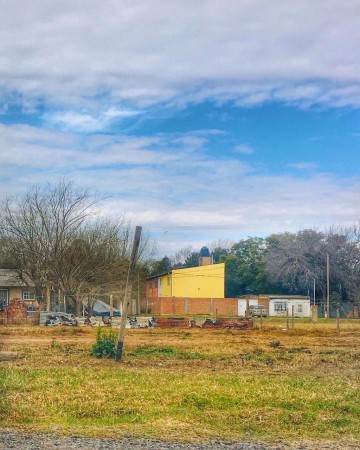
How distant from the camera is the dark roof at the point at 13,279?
2181 inches

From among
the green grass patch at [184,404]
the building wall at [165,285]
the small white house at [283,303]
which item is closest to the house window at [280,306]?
the small white house at [283,303]

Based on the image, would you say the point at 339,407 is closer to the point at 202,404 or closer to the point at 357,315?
the point at 202,404

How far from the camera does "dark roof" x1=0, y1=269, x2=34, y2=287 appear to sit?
182 feet

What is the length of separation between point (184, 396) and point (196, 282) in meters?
70.1

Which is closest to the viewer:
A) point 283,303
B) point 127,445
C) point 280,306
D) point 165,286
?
point 127,445

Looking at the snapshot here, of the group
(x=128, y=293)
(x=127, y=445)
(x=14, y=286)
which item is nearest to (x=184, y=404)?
(x=127, y=445)

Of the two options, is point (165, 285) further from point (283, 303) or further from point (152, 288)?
point (283, 303)

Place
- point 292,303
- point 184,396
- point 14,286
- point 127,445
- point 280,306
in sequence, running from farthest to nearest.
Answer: point 280,306 → point 292,303 → point 14,286 → point 184,396 → point 127,445

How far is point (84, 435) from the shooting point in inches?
362

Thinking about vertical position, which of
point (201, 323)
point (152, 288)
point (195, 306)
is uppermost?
point (152, 288)

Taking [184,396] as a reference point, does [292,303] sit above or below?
above

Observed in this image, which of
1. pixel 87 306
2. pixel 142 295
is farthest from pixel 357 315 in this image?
pixel 87 306

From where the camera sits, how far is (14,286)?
63.6 metres

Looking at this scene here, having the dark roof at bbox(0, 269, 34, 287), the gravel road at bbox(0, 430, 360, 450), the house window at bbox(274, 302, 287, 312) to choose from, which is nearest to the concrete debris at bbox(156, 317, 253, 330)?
the dark roof at bbox(0, 269, 34, 287)
